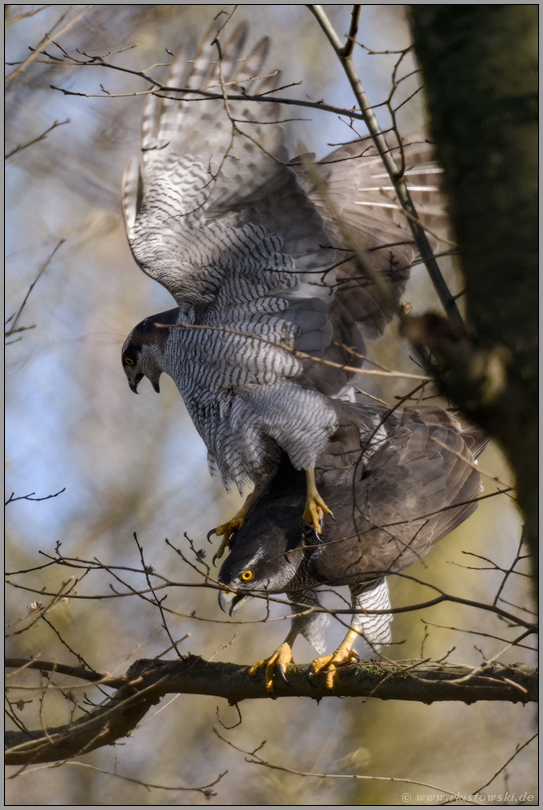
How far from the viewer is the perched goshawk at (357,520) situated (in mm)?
4219

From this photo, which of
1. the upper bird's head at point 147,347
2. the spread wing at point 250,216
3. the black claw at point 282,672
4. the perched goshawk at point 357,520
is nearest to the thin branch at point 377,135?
the spread wing at point 250,216

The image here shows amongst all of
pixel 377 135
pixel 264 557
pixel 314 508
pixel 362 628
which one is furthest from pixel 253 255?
pixel 362 628

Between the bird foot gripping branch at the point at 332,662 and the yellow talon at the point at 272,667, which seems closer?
the bird foot gripping branch at the point at 332,662

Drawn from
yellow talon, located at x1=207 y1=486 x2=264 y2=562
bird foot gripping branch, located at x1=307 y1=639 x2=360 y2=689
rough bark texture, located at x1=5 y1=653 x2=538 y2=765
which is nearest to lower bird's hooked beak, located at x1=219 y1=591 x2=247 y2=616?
rough bark texture, located at x1=5 y1=653 x2=538 y2=765

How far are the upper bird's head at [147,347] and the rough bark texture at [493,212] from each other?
3411 millimetres

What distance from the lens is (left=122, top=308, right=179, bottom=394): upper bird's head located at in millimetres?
5234

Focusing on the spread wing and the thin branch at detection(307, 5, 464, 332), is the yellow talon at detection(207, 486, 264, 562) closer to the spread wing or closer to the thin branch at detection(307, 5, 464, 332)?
the spread wing

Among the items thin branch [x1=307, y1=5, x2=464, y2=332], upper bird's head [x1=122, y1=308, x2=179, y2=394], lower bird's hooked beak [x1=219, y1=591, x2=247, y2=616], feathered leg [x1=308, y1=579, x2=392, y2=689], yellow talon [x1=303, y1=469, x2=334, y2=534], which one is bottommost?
feathered leg [x1=308, y1=579, x2=392, y2=689]

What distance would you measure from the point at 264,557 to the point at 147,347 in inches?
78.5

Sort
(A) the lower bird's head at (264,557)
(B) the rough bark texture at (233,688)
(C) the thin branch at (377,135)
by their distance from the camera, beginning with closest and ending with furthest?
(C) the thin branch at (377,135)
(B) the rough bark texture at (233,688)
(A) the lower bird's head at (264,557)

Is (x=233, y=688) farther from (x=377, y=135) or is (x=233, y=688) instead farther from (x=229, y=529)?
(x=377, y=135)

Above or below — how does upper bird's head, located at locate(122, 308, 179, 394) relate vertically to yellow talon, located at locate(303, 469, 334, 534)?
above

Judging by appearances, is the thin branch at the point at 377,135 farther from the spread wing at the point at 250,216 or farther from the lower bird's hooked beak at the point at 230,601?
the lower bird's hooked beak at the point at 230,601

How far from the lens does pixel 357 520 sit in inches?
171
